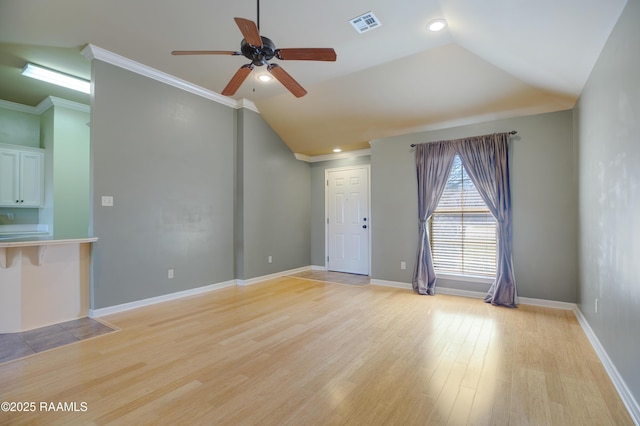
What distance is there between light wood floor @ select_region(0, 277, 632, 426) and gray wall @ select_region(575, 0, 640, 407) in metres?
0.36

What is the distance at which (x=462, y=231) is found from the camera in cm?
441

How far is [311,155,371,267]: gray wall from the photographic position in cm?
660

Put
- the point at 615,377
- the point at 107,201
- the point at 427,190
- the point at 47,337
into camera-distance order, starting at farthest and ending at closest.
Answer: the point at 427,190 < the point at 107,201 < the point at 47,337 < the point at 615,377

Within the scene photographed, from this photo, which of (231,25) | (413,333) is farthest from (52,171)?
(413,333)

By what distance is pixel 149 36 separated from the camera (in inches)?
124

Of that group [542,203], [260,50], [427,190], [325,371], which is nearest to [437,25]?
[260,50]

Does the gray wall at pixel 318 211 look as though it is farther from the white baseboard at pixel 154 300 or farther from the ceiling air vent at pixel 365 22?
the ceiling air vent at pixel 365 22

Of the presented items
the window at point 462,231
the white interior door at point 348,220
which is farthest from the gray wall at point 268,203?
the window at point 462,231

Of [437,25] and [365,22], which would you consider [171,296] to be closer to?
[365,22]

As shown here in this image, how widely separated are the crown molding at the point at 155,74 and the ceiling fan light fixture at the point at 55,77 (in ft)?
2.90

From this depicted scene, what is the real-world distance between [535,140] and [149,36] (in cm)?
485

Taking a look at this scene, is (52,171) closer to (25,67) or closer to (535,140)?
(25,67)

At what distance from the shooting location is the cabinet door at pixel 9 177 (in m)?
4.59

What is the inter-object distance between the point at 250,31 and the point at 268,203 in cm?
381
